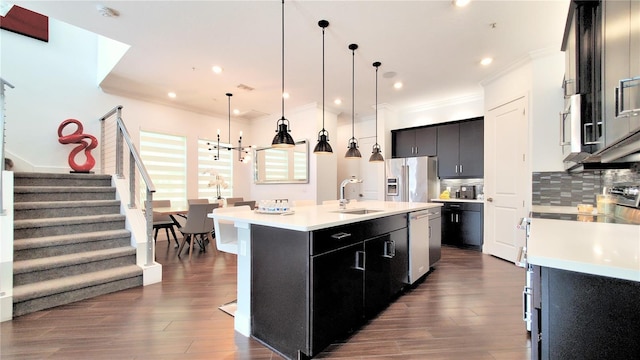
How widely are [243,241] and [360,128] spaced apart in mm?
5322

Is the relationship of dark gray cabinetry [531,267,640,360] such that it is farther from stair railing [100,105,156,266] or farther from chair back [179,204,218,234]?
chair back [179,204,218,234]

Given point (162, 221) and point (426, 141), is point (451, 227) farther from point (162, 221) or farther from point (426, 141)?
point (162, 221)

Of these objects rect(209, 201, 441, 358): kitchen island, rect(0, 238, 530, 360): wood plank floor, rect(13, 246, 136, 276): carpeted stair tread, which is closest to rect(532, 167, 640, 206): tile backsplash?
rect(0, 238, 530, 360): wood plank floor

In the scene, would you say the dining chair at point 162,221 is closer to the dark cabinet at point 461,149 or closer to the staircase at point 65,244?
the staircase at point 65,244

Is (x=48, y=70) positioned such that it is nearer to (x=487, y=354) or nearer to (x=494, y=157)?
(x=487, y=354)

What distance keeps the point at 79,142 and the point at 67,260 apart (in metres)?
2.73

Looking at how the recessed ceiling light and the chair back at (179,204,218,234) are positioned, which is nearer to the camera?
the recessed ceiling light

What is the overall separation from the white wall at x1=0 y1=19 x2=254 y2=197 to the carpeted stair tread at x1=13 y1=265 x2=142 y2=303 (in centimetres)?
282

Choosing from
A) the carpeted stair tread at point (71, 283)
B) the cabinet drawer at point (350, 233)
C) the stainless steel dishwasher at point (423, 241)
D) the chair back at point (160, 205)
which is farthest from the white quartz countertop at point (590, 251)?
the chair back at point (160, 205)

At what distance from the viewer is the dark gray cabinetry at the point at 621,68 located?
3.07 ft

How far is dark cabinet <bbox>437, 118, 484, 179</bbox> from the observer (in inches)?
194

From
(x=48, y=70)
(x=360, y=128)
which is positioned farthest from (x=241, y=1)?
(x=360, y=128)

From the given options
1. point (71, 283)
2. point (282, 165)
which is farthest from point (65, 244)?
point (282, 165)

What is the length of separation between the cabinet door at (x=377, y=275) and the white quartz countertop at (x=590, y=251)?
47.7 inches
